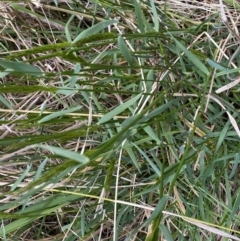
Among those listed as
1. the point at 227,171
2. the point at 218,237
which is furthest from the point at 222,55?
the point at 218,237

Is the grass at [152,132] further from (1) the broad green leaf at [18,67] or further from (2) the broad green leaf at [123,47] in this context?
(1) the broad green leaf at [18,67]

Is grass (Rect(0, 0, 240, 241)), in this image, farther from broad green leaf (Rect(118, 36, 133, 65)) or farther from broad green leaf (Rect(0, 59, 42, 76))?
broad green leaf (Rect(0, 59, 42, 76))

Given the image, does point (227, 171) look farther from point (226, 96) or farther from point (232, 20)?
point (232, 20)

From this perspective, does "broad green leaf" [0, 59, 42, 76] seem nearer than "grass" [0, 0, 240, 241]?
Yes

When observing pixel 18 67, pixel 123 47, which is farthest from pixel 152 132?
pixel 18 67

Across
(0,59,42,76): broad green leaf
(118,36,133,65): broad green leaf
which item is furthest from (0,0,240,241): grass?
(0,59,42,76): broad green leaf

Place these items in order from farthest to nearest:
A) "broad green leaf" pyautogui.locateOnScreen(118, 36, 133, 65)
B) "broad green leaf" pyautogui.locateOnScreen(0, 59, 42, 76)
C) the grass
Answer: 1. the grass
2. "broad green leaf" pyautogui.locateOnScreen(118, 36, 133, 65)
3. "broad green leaf" pyautogui.locateOnScreen(0, 59, 42, 76)

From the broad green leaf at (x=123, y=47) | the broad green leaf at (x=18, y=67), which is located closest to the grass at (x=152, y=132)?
the broad green leaf at (x=123, y=47)

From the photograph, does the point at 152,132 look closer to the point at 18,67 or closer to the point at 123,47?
the point at 123,47

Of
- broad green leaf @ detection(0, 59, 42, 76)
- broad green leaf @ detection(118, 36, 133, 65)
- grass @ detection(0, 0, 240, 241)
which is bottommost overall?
grass @ detection(0, 0, 240, 241)

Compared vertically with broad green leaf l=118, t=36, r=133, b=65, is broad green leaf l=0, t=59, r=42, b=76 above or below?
above

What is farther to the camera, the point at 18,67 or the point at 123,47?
the point at 123,47
